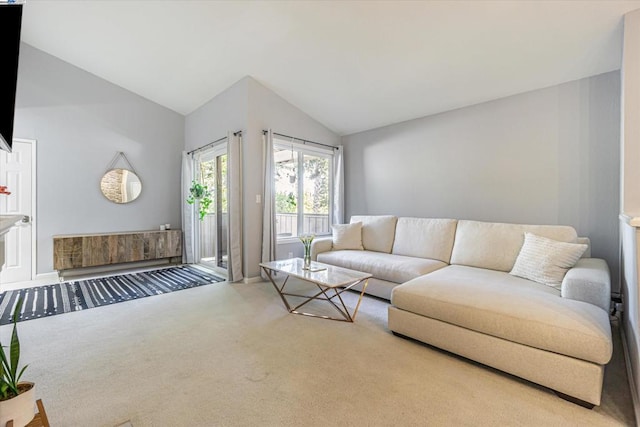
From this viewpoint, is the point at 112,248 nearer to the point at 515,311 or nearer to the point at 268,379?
the point at 268,379

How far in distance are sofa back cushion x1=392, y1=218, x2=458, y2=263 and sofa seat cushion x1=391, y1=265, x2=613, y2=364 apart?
87 cm

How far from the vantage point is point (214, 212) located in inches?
199

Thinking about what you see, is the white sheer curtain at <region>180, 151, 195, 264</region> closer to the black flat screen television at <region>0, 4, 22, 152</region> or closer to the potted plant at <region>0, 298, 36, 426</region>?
the black flat screen television at <region>0, 4, 22, 152</region>

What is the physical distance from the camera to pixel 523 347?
1.77m

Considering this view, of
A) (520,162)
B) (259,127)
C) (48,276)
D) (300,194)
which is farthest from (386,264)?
(48,276)

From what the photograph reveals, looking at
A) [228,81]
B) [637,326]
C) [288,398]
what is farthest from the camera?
[228,81]

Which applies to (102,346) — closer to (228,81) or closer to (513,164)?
(228,81)

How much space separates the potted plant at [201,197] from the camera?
190 inches

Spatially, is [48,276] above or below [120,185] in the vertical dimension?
below

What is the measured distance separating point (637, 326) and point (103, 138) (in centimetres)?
645

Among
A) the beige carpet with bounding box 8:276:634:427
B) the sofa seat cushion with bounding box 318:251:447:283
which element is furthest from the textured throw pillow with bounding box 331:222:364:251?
the beige carpet with bounding box 8:276:634:427

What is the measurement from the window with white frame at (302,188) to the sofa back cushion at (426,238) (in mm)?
1673

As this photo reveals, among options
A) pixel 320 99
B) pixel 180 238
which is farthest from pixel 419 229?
pixel 180 238

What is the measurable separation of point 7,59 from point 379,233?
3.78 meters
